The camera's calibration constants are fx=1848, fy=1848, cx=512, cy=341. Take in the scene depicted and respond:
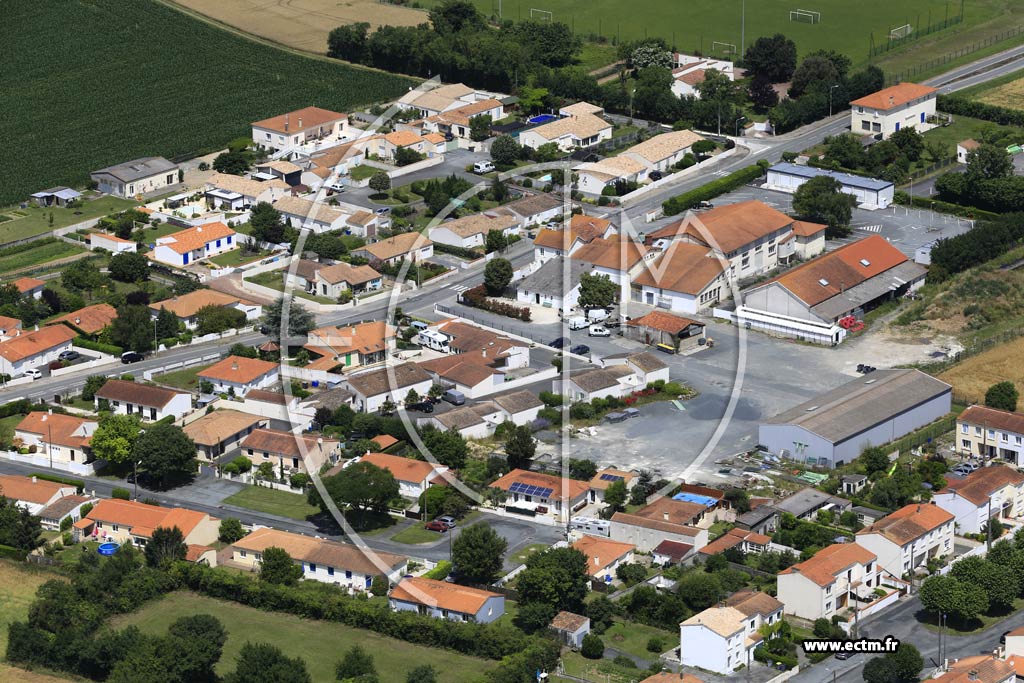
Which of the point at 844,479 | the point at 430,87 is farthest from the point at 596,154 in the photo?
the point at 844,479

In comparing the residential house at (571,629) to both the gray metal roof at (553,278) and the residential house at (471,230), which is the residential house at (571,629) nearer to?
the gray metal roof at (553,278)

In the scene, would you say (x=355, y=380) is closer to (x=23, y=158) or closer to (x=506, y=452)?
(x=506, y=452)

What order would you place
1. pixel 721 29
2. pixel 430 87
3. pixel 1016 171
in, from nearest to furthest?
pixel 1016 171 → pixel 430 87 → pixel 721 29

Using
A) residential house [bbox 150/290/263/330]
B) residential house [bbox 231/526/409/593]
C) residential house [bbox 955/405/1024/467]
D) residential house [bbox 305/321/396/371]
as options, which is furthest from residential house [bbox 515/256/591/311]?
residential house [bbox 231/526/409/593]

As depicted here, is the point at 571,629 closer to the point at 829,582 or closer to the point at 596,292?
the point at 829,582

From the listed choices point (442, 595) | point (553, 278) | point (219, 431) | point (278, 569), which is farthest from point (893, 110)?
point (278, 569)
